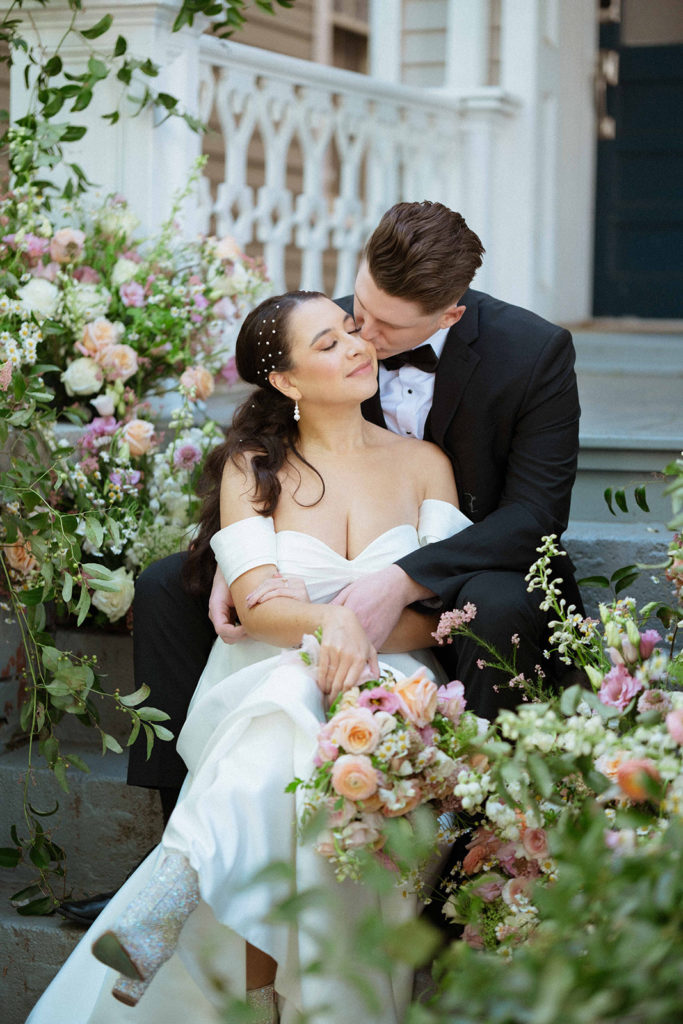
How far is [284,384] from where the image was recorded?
2695 mm

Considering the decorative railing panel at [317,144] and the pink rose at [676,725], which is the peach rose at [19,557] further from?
the decorative railing panel at [317,144]

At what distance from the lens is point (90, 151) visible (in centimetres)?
376

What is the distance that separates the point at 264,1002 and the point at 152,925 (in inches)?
16.6

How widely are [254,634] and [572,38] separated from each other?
16.6 ft

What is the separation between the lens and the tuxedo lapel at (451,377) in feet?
9.49

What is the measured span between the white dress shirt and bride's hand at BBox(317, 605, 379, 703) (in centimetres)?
79

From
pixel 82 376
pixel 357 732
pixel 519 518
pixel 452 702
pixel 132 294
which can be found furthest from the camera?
pixel 132 294

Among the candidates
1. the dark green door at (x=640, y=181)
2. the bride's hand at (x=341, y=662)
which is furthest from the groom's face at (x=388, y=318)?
the dark green door at (x=640, y=181)

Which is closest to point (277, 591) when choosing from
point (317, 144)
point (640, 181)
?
point (317, 144)

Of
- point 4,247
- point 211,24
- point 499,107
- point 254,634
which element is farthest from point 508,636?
point 499,107

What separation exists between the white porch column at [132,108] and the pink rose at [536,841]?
8.11 ft

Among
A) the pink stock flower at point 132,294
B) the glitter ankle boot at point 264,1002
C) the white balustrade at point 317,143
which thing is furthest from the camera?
the white balustrade at point 317,143

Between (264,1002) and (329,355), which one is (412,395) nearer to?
(329,355)

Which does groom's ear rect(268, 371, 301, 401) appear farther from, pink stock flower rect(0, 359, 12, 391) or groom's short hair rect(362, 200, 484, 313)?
pink stock flower rect(0, 359, 12, 391)
